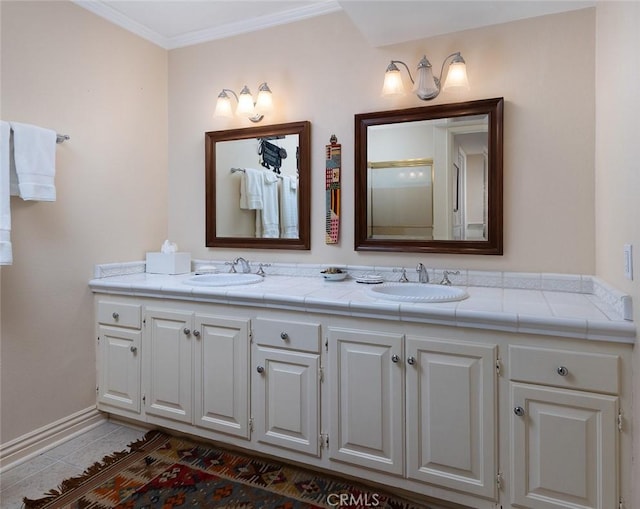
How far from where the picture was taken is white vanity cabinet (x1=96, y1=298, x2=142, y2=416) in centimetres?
227

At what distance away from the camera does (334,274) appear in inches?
91.0

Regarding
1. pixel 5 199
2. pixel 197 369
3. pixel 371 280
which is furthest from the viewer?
pixel 371 280

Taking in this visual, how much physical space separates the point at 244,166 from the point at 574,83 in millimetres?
1884

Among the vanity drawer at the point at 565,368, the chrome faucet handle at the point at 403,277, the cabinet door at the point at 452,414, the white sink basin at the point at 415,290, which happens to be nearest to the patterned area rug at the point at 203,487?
the cabinet door at the point at 452,414

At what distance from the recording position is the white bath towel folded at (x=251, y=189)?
2.65 m

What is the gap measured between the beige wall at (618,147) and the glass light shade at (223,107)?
6.63 ft

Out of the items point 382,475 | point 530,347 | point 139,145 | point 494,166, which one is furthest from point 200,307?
point 494,166

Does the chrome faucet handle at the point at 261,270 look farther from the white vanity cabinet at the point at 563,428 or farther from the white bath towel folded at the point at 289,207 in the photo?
the white vanity cabinet at the point at 563,428

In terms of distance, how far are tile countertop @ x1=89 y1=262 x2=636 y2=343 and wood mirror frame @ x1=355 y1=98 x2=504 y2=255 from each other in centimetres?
14

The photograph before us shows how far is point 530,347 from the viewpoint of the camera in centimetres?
146

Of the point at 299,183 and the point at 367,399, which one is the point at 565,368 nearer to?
the point at 367,399

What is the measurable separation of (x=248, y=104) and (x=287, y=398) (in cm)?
178

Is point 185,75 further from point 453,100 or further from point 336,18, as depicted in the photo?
point 453,100

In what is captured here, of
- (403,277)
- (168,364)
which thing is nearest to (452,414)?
(403,277)
